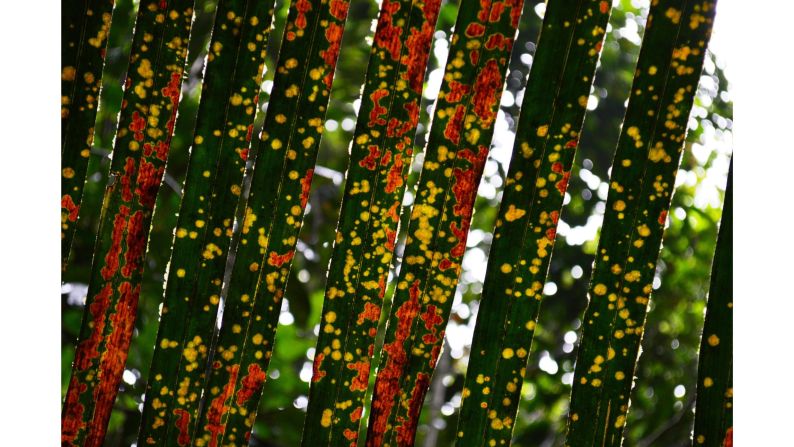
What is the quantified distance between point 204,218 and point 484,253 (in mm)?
1864

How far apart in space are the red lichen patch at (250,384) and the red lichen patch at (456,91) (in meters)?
0.60

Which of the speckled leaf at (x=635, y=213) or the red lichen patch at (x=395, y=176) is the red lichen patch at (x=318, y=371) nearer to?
the red lichen patch at (x=395, y=176)

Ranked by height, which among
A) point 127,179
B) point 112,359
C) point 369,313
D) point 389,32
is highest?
point 389,32

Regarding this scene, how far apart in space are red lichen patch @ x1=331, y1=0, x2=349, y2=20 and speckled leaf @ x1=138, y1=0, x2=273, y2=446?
0.42 ft

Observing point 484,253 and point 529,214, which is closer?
point 529,214

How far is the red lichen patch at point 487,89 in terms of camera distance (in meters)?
1.06

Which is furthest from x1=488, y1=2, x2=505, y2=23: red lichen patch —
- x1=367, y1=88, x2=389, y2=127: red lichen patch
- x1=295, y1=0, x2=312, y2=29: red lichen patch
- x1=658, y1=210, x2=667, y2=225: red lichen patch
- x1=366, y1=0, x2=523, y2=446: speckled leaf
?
x1=658, y1=210, x2=667, y2=225: red lichen patch

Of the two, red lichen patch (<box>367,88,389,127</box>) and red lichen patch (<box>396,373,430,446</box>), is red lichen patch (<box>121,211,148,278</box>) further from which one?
red lichen patch (<box>396,373,430,446</box>)

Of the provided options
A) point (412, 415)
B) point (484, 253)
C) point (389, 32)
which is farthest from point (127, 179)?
point (484, 253)

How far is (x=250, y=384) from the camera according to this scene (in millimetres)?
1078

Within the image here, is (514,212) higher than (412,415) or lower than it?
higher

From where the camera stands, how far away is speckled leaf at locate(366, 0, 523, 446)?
1.06m

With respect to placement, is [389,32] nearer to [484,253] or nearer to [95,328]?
[95,328]
